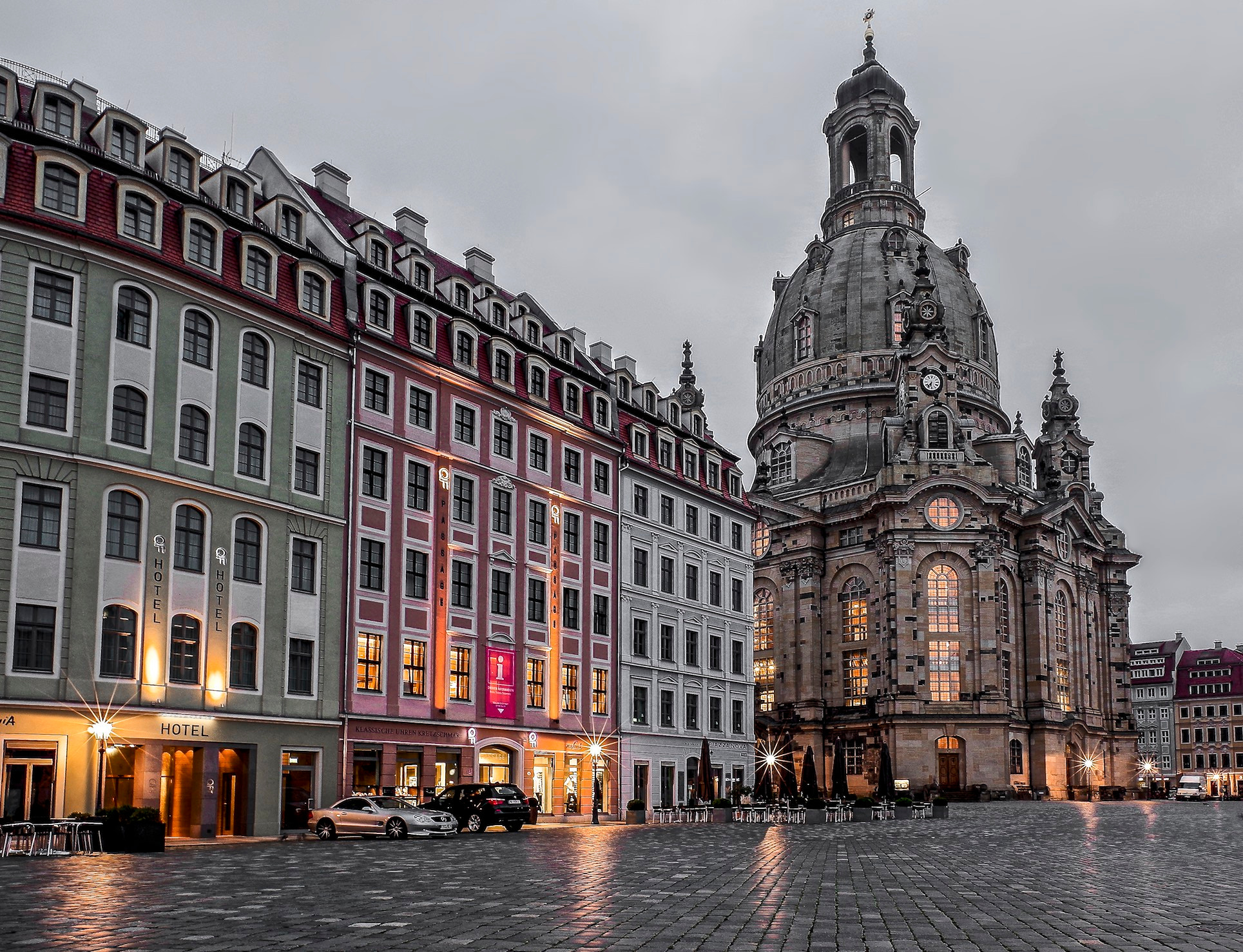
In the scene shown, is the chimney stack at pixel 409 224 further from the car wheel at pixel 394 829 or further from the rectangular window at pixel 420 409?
the car wheel at pixel 394 829

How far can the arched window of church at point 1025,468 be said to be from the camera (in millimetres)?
120494

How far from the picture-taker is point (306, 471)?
45812 millimetres

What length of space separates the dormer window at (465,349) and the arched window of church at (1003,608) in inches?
2566

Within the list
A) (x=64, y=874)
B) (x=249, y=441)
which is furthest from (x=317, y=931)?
(x=249, y=441)

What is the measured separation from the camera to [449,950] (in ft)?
46.2

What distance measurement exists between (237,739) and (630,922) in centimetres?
2753

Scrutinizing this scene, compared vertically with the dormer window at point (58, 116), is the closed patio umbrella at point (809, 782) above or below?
below

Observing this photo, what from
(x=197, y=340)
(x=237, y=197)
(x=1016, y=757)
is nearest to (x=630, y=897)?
(x=197, y=340)

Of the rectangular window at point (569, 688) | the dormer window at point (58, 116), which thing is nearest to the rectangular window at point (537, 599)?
the rectangular window at point (569, 688)

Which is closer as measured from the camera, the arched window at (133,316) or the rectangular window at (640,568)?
the arched window at (133,316)

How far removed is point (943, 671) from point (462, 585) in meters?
62.4

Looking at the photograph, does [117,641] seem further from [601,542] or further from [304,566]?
[601,542]

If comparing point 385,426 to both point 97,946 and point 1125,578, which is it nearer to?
point 97,946

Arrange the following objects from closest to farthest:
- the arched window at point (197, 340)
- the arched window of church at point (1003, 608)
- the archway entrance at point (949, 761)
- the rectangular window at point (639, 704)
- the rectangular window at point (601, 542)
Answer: the arched window at point (197, 340)
the rectangular window at point (601, 542)
the rectangular window at point (639, 704)
the archway entrance at point (949, 761)
the arched window of church at point (1003, 608)
